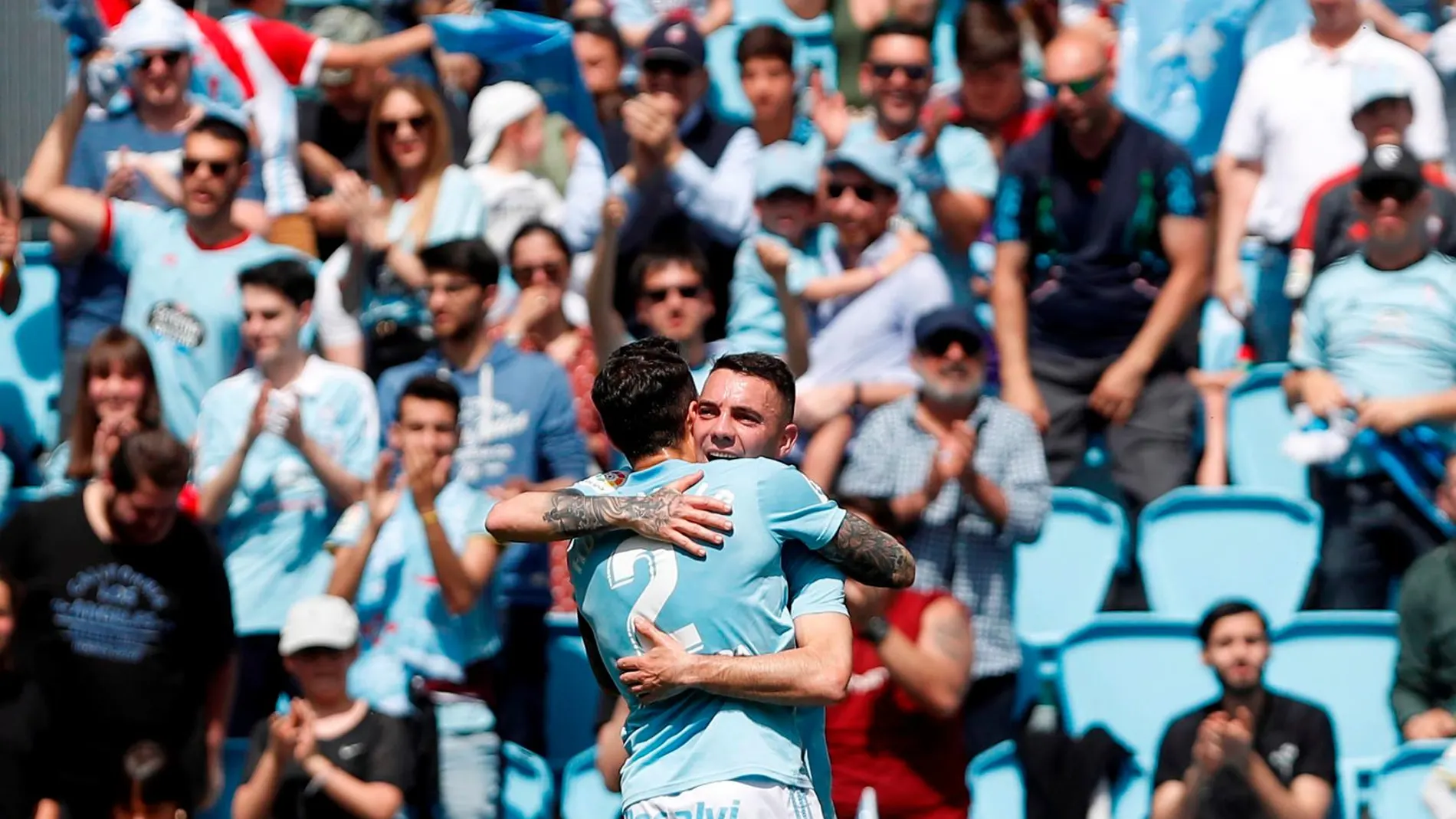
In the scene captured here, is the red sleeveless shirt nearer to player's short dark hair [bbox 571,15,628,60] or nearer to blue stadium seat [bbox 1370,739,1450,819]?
blue stadium seat [bbox 1370,739,1450,819]

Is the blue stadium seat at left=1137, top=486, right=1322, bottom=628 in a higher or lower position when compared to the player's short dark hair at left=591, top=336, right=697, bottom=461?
lower

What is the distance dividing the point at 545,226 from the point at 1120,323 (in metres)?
2.20

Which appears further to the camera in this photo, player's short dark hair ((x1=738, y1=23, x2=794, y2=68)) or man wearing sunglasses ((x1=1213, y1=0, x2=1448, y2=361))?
player's short dark hair ((x1=738, y1=23, x2=794, y2=68))

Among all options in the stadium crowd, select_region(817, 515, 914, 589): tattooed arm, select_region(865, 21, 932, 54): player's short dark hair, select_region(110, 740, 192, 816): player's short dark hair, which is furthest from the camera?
select_region(865, 21, 932, 54): player's short dark hair

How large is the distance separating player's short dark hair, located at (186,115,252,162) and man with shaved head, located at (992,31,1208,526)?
291cm

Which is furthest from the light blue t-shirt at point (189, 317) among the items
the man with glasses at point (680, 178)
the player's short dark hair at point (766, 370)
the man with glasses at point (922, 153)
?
the player's short dark hair at point (766, 370)

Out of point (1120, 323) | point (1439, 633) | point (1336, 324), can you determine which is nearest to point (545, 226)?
point (1120, 323)

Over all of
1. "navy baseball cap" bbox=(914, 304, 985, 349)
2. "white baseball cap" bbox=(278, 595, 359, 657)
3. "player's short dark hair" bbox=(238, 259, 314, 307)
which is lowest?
"white baseball cap" bbox=(278, 595, 359, 657)

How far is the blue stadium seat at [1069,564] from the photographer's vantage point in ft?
26.6

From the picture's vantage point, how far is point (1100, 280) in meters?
8.25

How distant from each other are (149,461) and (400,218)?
1797 mm

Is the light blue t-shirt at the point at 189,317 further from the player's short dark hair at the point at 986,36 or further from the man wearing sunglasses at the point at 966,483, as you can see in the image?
the player's short dark hair at the point at 986,36

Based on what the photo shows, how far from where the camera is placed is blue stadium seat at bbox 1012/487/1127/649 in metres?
8.11

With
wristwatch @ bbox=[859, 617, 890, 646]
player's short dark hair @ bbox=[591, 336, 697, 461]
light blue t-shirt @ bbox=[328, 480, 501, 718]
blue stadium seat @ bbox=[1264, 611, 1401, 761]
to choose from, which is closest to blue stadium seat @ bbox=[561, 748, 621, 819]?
light blue t-shirt @ bbox=[328, 480, 501, 718]
